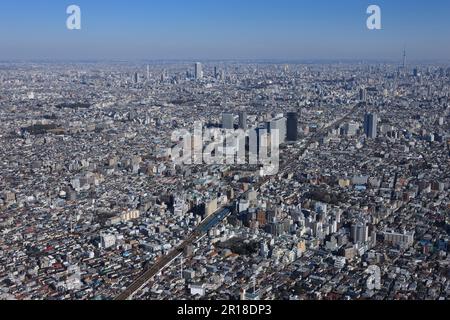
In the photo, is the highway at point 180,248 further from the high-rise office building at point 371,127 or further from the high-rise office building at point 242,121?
the high-rise office building at point 371,127

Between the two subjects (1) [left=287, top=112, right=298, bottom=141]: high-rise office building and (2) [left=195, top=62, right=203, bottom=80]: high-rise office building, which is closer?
(1) [left=287, top=112, right=298, bottom=141]: high-rise office building

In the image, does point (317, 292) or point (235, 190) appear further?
point (235, 190)

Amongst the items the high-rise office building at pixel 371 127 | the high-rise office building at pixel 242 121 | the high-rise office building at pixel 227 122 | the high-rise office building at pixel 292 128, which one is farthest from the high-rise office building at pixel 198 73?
the high-rise office building at pixel 371 127

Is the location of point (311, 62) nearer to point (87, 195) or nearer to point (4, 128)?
point (4, 128)

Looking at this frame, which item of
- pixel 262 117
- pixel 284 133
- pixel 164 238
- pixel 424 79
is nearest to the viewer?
pixel 164 238

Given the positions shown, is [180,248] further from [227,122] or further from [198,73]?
[198,73]

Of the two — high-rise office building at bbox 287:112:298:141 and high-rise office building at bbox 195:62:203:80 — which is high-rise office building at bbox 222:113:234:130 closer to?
high-rise office building at bbox 287:112:298:141

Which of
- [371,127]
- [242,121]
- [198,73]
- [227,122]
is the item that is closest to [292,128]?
[242,121]

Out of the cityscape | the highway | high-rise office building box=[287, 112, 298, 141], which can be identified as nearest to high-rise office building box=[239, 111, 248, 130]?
the cityscape
